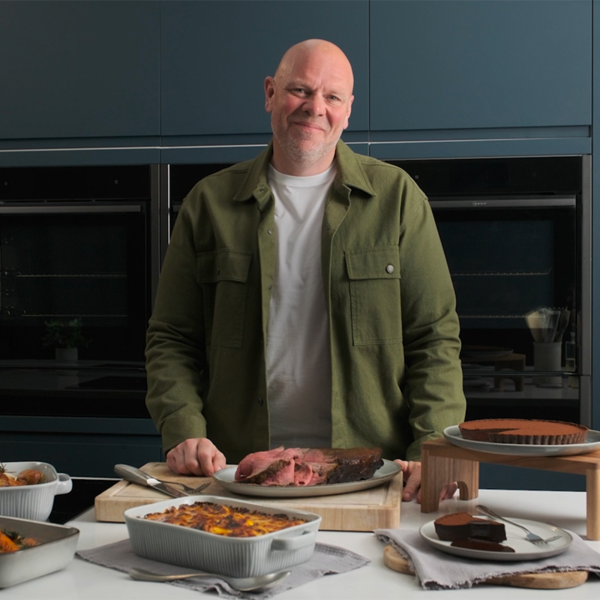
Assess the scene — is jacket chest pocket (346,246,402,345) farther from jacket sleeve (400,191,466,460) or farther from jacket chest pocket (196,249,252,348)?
jacket chest pocket (196,249,252,348)

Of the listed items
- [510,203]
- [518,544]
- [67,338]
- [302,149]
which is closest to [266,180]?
[302,149]

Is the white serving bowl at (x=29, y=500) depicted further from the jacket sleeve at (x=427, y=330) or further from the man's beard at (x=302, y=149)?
the man's beard at (x=302, y=149)

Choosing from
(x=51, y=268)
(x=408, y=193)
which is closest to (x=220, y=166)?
(x=51, y=268)

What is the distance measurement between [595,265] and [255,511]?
6.46ft

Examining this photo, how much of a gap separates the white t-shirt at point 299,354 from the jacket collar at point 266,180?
0.13 metres

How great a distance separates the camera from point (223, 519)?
36.0 inches

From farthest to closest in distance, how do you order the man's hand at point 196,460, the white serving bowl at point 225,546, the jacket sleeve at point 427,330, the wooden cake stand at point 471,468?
1. the jacket sleeve at point 427,330
2. the man's hand at point 196,460
3. the wooden cake stand at point 471,468
4. the white serving bowl at point 225,546

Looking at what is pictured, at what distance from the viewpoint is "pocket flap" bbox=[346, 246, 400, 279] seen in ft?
5.46

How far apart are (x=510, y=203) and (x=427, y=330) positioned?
3.73 feet

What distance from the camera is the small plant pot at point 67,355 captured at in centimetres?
291

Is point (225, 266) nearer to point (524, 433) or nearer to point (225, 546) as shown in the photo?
point (524, 433)

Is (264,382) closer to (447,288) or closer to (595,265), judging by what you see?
(447,288)

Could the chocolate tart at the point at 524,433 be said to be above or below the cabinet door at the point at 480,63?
below

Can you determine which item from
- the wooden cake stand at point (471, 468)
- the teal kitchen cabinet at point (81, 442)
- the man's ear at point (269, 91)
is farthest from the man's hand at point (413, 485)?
the teal kitchen cabinet at point (81, 442)
